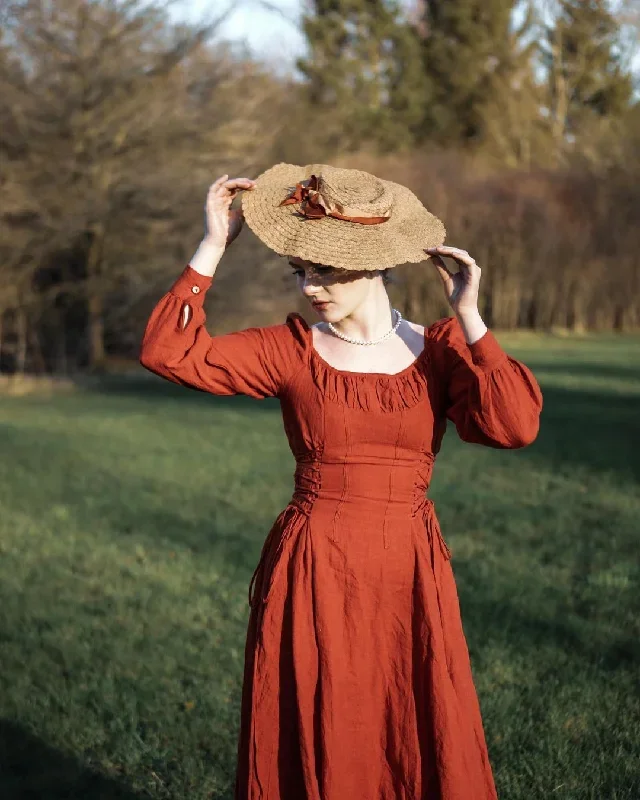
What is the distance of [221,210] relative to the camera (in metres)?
2.35

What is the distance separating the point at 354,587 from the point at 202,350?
638 millimetres

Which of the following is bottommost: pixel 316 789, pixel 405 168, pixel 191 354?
pixel 316 789

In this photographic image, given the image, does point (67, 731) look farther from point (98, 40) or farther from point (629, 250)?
point (629, 250)

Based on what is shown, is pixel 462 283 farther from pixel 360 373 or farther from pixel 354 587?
pixel 354 587

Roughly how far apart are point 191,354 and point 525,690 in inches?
93.8

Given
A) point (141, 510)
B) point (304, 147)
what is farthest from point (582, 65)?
point (141, 510)

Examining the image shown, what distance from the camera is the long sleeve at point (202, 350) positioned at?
2.29 m

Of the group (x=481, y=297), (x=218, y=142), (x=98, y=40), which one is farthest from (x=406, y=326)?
(x=481, y=297)

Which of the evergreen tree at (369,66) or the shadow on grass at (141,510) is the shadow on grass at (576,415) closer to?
the shadow on grass at (141,510)

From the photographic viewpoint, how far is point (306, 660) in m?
2.29

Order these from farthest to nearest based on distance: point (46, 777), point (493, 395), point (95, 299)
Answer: point (95, 299)
point (46, 777)
point (493, 395)

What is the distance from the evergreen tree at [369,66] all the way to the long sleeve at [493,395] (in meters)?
28.9

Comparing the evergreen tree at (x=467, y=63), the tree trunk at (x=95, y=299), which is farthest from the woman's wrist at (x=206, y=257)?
the evergreen tree at (x=467, y=63)

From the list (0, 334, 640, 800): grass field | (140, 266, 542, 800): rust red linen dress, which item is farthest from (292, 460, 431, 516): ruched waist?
(0, 334, 640, 800): grass field
